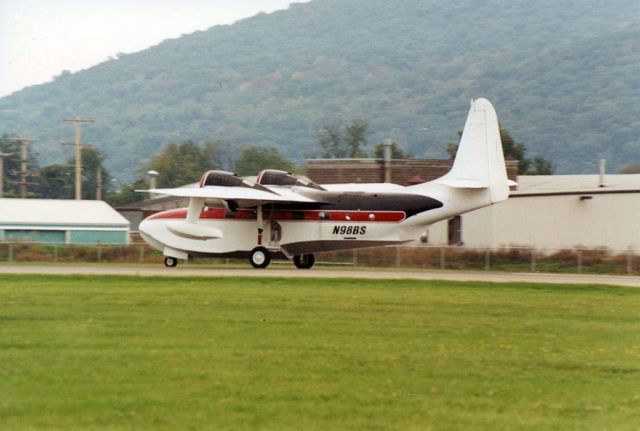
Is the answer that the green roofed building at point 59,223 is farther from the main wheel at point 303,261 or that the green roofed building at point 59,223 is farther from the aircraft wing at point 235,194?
the aircraft wing at point 235,194

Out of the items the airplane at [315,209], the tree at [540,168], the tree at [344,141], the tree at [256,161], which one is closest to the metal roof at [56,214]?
the tree at [256,161]

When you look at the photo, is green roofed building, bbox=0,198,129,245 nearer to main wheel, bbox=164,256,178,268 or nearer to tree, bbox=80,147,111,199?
main wheel, bbox=164,256,178,268

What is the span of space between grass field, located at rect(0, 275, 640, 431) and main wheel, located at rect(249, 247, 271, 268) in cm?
1554

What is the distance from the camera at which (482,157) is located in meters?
39.8

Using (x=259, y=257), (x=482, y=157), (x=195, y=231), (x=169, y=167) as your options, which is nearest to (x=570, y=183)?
(x=482, y=157)

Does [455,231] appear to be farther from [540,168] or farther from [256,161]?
[540,168]

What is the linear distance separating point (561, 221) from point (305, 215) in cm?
1784

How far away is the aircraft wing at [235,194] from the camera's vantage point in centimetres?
3916

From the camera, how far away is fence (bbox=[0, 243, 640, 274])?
46219mm

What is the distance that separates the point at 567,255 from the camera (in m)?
47.5

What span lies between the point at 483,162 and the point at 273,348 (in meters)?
25.1

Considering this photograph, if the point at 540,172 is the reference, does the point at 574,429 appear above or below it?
below

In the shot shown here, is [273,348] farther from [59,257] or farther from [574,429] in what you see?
[59,257]

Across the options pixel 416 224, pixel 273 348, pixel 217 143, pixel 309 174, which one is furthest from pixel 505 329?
pixel 217 143
